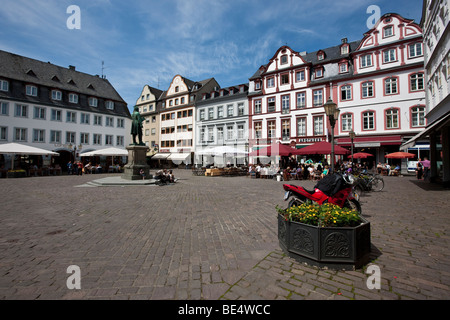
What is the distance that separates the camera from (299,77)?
32.7 meters

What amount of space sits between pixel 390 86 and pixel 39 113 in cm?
4658

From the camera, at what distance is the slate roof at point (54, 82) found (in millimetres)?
31948

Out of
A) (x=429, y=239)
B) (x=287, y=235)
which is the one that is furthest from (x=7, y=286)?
(x=429, y=239)

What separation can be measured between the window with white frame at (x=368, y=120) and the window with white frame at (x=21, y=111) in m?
44.9

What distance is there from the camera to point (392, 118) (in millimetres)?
26062

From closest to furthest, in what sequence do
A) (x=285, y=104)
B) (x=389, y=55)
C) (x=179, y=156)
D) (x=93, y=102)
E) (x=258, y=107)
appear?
1. (x=389, y=55)
2. (x=285, y=104)
3. (x=258, y=107)
4. (x=93, y=102)
5. (x=179, y=156)

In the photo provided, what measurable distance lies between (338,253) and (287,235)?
782mm

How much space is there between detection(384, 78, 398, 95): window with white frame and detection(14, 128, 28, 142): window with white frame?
46944 mm

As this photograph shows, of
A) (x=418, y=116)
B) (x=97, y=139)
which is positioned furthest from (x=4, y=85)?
(x=418, y=116)

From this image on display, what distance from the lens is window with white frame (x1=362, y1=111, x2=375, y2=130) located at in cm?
2719

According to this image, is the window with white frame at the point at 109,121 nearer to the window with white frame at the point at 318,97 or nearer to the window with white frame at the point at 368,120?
the window with white frame at the point at 318,97

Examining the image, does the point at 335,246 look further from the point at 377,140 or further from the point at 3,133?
the point at 3,133

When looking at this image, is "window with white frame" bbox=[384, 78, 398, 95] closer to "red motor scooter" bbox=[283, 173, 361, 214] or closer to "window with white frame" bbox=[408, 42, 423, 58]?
"window with white frame" bbox=[408, 42, 423, 58]
